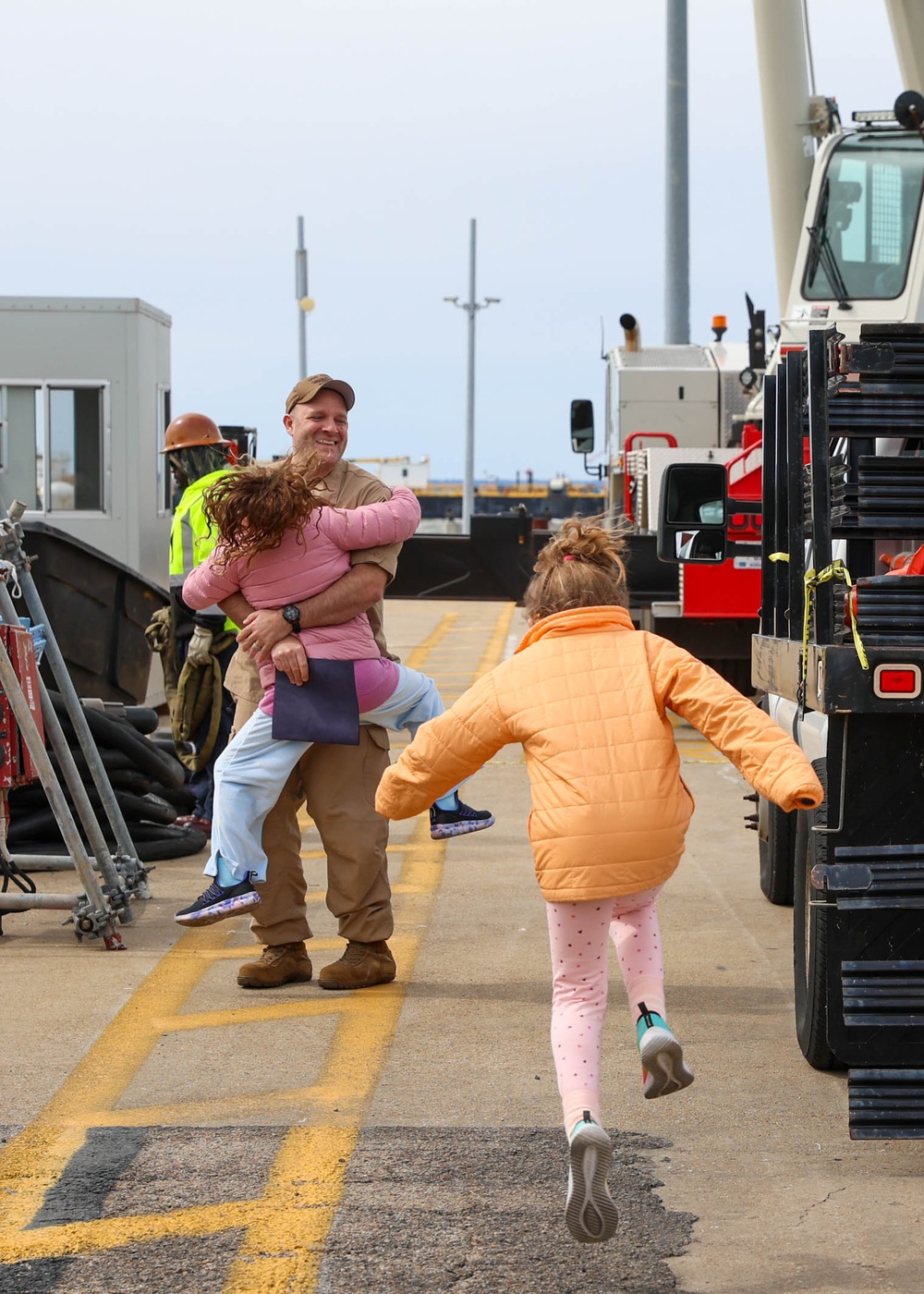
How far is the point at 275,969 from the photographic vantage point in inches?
225

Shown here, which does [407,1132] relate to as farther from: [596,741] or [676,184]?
[676,184]

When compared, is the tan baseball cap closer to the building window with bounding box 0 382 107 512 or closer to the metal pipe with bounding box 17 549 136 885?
the metal pipe with bounding box 17 549 136 885

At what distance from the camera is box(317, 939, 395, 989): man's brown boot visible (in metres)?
5.70

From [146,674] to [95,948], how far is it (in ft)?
15.5

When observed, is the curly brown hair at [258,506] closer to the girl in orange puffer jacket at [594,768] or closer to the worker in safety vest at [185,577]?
the girl in orange puffer jacket at [594,768]

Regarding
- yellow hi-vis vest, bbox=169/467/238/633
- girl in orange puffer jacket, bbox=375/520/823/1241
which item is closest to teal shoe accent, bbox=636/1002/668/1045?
girl in orange puffer jacket, bbox=375/520/823/1241

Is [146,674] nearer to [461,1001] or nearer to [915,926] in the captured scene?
[461,1001]

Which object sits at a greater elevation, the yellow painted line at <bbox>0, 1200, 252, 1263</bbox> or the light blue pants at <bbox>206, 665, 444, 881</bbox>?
the light blue pants at <bbox>206, 665, 444, 881</bbox>

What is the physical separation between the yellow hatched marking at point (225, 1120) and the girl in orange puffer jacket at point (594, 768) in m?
0.66

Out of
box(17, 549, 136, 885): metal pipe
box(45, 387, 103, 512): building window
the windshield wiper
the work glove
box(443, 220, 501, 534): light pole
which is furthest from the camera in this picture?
box(443, 220, 501, 534): light pole

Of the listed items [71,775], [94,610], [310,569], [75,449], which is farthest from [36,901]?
[75,449]

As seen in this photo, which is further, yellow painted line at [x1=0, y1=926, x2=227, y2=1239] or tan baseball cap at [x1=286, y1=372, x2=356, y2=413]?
tan baseball cap at [x1=286, y1=372, x2=356, y2=413]

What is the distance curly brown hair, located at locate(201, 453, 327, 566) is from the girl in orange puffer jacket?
4.89 ft

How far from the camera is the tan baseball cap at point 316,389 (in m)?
5.54
